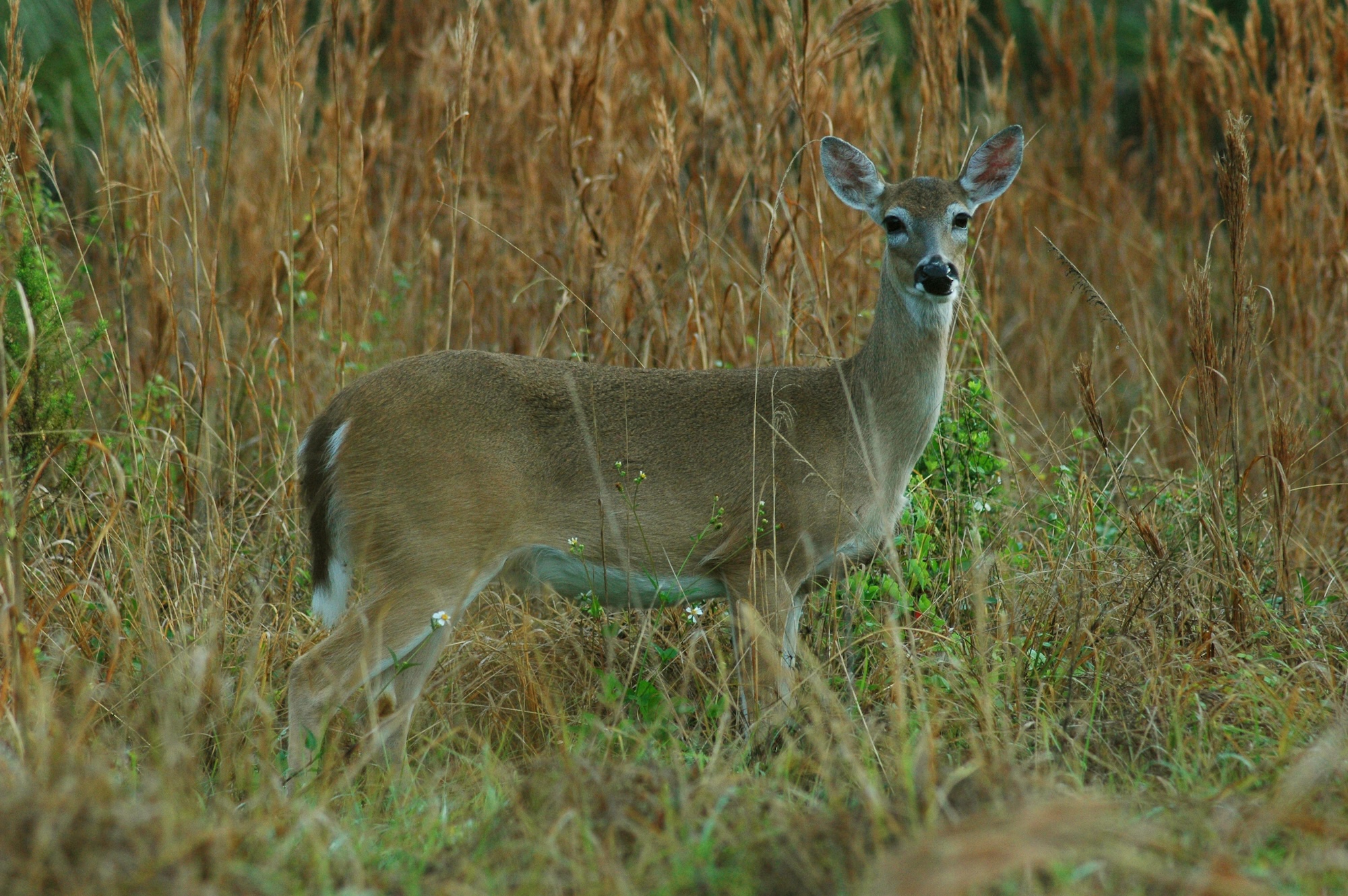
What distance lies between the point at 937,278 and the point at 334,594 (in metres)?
1.74

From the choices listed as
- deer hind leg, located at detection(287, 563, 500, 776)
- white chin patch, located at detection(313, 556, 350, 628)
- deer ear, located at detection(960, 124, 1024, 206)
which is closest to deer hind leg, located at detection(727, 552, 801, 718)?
deer hind leg, located at detection(287, 563, 500, 776)

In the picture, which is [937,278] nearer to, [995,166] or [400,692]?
[995,166]

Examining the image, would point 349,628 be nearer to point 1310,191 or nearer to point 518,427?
point 518,427

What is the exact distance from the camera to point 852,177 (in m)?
3.95

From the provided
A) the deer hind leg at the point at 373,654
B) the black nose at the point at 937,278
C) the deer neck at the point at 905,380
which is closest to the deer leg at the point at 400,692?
the deer hind leg at the point at 373,654

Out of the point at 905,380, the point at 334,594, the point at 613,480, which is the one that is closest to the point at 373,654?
the point at 334,594

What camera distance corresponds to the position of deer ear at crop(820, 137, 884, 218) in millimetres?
3891

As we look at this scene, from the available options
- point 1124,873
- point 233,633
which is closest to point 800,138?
point 233,633

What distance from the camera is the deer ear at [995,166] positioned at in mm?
3865

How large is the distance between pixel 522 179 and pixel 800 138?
134 cm

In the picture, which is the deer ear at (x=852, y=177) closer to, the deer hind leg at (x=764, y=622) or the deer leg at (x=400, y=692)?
the deer hind leg at (x=764, y=622)

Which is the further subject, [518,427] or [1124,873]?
[518,427]

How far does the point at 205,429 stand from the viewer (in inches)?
131

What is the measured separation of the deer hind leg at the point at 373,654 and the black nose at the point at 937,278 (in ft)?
4.35
